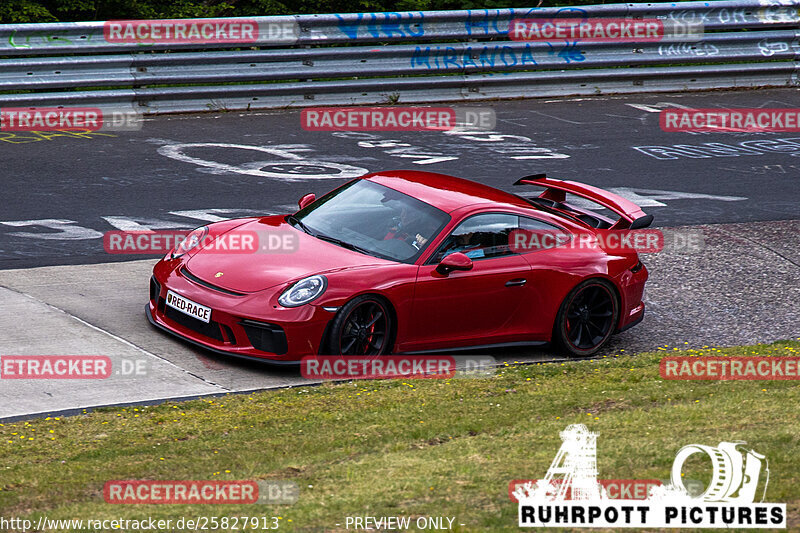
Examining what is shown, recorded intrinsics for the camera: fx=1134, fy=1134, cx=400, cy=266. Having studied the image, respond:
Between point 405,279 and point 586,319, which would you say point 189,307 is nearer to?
point 405,279

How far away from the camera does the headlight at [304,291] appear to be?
7.81 m

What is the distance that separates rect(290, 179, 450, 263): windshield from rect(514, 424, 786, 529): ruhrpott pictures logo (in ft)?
10.9

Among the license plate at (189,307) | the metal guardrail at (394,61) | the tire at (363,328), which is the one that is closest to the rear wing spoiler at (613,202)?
the tire at (363,328)

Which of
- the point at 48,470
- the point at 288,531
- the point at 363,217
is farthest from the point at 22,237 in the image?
the point at 288,531

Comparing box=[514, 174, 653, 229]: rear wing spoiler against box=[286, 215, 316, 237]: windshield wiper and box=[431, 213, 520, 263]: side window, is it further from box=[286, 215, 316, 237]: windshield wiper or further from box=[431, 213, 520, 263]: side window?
box=[286, 215, 316, 237]: windshield wiper

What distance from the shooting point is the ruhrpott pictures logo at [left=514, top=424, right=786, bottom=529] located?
457 cm

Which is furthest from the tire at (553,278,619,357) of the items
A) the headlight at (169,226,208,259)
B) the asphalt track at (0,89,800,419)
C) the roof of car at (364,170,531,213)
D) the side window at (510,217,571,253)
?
the headlight at (169,226,208,259)

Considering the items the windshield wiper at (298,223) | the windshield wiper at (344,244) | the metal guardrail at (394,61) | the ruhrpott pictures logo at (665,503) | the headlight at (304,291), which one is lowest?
the ruhrpott pictures logo at (665,503)

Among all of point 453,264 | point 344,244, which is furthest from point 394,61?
point 453,264

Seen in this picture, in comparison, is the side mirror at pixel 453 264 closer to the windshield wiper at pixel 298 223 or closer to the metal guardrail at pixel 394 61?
the windshield wiper at pixel 298 223

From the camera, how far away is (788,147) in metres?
15.9

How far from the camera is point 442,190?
8.97m

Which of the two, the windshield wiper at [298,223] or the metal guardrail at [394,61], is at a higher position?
the metal guardrail at [394,61]

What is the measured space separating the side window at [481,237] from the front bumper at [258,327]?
1.15 meters
